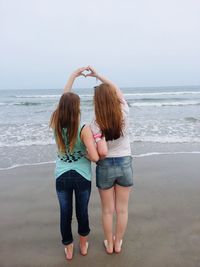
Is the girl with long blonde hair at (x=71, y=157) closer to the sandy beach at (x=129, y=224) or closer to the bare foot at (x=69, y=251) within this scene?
the bare foot at (x=69, y=251)

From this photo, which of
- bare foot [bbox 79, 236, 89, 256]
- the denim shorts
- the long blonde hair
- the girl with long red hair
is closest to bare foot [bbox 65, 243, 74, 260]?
bare foot [bbox 79, 236, 89, 256]

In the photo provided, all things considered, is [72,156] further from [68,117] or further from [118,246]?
[118,246]

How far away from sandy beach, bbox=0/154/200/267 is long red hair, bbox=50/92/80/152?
49.3 inches

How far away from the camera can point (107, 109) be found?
2574mm

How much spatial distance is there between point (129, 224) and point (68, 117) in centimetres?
176

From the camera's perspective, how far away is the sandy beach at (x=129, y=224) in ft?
9.61

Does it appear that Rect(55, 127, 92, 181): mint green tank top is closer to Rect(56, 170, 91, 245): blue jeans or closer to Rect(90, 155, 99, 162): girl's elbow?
Rect(56, 170, 91, 245): blue jeans

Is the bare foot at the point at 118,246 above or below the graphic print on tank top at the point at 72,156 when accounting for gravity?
below

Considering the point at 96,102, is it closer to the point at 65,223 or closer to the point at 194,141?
the point at 65,223

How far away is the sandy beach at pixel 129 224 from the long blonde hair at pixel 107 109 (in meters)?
1.33

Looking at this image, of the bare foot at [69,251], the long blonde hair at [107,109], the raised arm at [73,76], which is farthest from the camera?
the bare foot at [69,251]

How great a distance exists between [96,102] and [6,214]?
2356 millimetres

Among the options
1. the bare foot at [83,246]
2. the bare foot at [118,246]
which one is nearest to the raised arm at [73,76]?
the bare foot at [83,246]

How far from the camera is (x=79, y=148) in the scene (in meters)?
2.70
